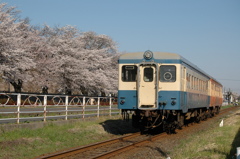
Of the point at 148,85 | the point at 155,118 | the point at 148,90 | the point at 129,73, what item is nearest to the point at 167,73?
the point at 148,85

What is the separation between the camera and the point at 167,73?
15.1 metres

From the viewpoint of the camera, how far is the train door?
48.8 ft

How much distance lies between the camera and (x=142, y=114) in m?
15.0

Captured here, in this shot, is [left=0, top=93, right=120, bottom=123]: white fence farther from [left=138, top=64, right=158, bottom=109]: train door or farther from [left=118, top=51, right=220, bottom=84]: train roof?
[left=138, top=64, right=158, bottom=109]: train door

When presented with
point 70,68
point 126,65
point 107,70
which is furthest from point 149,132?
point 107,70

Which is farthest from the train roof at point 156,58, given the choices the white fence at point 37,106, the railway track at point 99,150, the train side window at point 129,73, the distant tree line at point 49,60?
the distant tree line at point 49,60

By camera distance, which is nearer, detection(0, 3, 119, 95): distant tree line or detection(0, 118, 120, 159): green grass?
detection(0, 118, 120, 159): green grass

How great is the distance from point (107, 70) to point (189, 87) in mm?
38494

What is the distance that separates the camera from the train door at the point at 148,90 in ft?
48.8

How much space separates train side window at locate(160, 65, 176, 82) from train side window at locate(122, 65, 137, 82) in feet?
3.64

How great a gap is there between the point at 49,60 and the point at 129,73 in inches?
1152

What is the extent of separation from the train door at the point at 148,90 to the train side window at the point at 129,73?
12.4 inches

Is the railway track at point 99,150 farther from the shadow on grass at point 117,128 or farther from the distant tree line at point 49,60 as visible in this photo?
the distant tree line at point 49,60

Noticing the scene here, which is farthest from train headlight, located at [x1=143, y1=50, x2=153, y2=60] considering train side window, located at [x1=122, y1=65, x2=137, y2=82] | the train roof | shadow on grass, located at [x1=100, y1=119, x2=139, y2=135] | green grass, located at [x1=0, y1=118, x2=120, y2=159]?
shadow on grass, located at [x1=100, y1=119, x2=139, y2=135]
